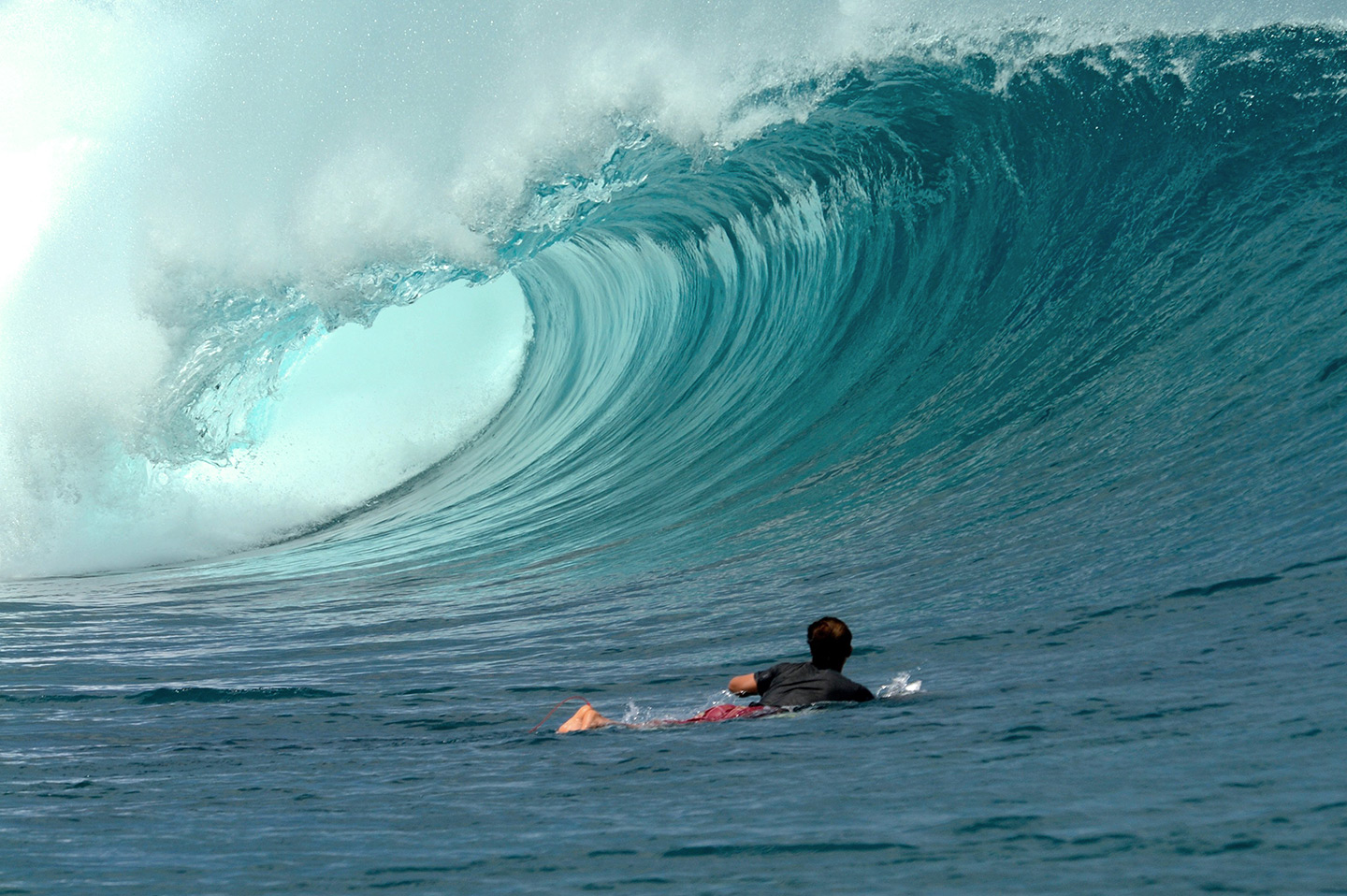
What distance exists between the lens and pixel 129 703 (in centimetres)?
438

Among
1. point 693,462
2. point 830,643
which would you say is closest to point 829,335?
point 693,462

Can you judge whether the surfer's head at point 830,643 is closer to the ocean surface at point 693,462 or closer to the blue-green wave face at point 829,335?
the ocean surface at point 693,462

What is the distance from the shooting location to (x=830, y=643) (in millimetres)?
3891

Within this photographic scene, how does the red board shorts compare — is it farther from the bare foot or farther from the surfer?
the bare foot

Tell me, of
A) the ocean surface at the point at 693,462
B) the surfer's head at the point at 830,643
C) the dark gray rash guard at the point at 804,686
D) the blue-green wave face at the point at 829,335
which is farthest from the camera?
the blue-green wave face at the point at 829,335

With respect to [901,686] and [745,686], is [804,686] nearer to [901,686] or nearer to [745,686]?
[745,686]

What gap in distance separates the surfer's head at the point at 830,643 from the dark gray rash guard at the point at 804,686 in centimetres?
4

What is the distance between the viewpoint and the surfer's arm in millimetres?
3949

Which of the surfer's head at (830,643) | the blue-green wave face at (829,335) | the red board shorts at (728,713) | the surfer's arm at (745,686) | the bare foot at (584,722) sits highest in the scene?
the blue-green wave face at (829,335)

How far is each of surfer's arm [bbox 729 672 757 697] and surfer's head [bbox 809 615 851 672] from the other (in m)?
0.22

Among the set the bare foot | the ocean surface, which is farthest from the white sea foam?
the bare foot

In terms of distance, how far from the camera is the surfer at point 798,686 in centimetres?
377

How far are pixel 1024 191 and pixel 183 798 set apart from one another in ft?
27.0

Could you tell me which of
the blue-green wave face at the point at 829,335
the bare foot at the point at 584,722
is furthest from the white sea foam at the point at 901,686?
the blue-green wave face at the point at 829,335
